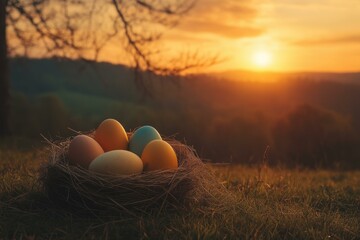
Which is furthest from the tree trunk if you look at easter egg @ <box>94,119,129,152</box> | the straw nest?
the straw nest

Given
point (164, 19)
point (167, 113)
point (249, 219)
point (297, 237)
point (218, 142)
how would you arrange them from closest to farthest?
point (297, 237), point (249, 219), point (164, 19), point (218, 142), point (167, 113)

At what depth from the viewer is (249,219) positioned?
368 cm

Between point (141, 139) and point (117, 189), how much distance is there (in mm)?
783

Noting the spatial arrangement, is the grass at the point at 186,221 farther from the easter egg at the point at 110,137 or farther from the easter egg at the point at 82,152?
the easter egg at the point at 110,137

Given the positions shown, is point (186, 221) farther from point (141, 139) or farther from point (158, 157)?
point (141, 139)

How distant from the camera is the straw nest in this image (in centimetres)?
352

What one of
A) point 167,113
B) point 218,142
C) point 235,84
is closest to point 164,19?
point 218,142

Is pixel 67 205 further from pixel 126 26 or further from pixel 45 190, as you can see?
pixel 126 26

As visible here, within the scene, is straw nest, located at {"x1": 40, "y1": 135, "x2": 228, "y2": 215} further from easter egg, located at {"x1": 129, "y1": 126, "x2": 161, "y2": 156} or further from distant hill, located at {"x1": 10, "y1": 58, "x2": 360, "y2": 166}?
distant hill, located at {"x1": 10, "y1": 58, "x2": 360, "y2": 166}

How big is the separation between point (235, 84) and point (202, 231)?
42122mm

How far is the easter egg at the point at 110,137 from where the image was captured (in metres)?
4.27

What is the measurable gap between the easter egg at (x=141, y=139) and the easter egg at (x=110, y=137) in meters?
0.09

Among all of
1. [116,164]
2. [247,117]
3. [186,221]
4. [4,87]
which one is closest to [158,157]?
[116,164]

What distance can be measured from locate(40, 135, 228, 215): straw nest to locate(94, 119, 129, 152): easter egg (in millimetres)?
457
